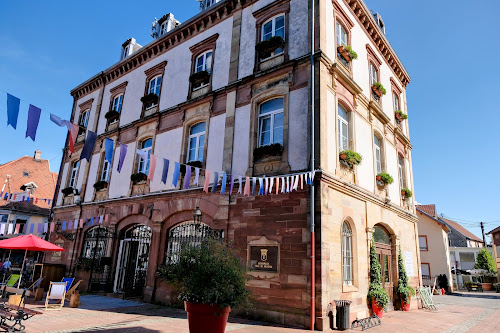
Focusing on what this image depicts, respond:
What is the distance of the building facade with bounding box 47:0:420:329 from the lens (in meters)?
9.16

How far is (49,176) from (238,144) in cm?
3341

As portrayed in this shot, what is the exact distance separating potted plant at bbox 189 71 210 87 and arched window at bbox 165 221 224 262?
5.69 metres

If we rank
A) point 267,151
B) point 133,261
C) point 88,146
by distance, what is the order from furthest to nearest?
point 133,261, point 267,151, point 88,146

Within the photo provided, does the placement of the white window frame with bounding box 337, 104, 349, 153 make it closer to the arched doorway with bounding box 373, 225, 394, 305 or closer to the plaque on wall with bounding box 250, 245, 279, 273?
the arched doorway with bounding box 373, 225, 394, 305

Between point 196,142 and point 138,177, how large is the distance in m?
3.25

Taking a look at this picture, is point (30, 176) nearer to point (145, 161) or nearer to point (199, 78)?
point (145, 161)

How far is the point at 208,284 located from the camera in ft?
19.7

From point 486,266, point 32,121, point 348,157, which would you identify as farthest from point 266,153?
point 486,266

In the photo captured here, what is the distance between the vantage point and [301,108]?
32.5 feet

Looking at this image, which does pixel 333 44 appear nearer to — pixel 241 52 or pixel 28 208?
pixel 241 52

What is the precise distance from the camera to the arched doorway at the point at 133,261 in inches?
513

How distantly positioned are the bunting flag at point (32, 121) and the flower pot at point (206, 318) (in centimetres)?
469

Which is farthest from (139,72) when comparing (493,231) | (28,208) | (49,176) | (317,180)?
(493,231)

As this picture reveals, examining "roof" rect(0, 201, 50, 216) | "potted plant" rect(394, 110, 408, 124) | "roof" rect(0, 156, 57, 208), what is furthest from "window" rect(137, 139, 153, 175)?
"roof" rect(0, 156, 57, 208)
